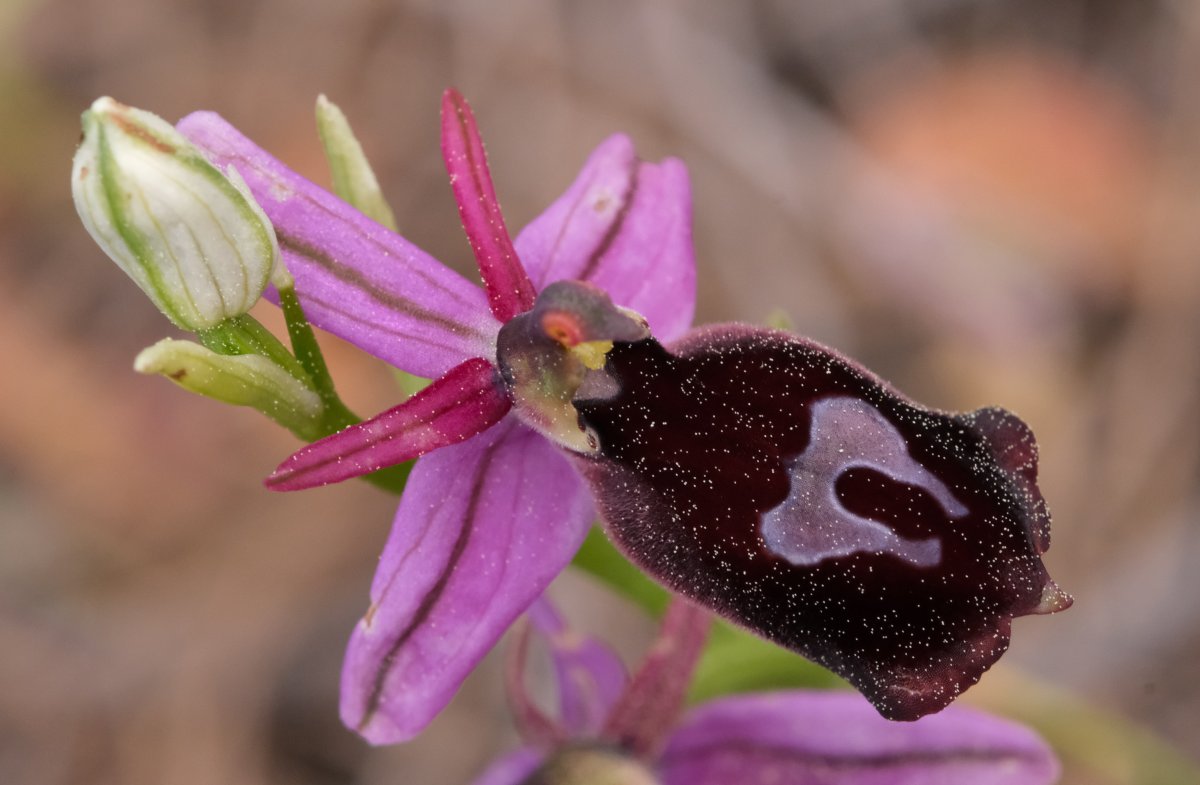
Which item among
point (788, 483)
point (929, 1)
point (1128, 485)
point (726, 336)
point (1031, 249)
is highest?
point (929, 1)

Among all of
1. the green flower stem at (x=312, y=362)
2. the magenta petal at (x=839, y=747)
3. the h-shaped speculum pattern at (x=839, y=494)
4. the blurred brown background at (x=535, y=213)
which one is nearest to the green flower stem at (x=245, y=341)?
the green flower stem at (x=312, y=362)

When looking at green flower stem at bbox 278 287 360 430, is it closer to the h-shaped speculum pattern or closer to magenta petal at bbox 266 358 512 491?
magenta petal at bbox 266 358 512 491

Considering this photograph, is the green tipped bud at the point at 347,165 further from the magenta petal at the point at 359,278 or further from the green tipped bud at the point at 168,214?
the green tipped bud at the point at 168,214

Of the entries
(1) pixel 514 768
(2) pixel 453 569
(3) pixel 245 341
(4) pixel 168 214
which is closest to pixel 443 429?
(2) pixel 453 569

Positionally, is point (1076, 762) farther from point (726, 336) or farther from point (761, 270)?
point (726, 336)

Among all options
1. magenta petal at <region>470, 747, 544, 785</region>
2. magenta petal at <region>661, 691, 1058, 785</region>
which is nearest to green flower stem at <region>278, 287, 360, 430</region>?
magenta petal at <region>470, 747, 544, 785</region>

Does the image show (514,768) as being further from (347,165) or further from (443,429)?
(347,165)

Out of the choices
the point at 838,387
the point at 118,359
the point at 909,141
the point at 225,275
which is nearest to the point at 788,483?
the point at 838,387
